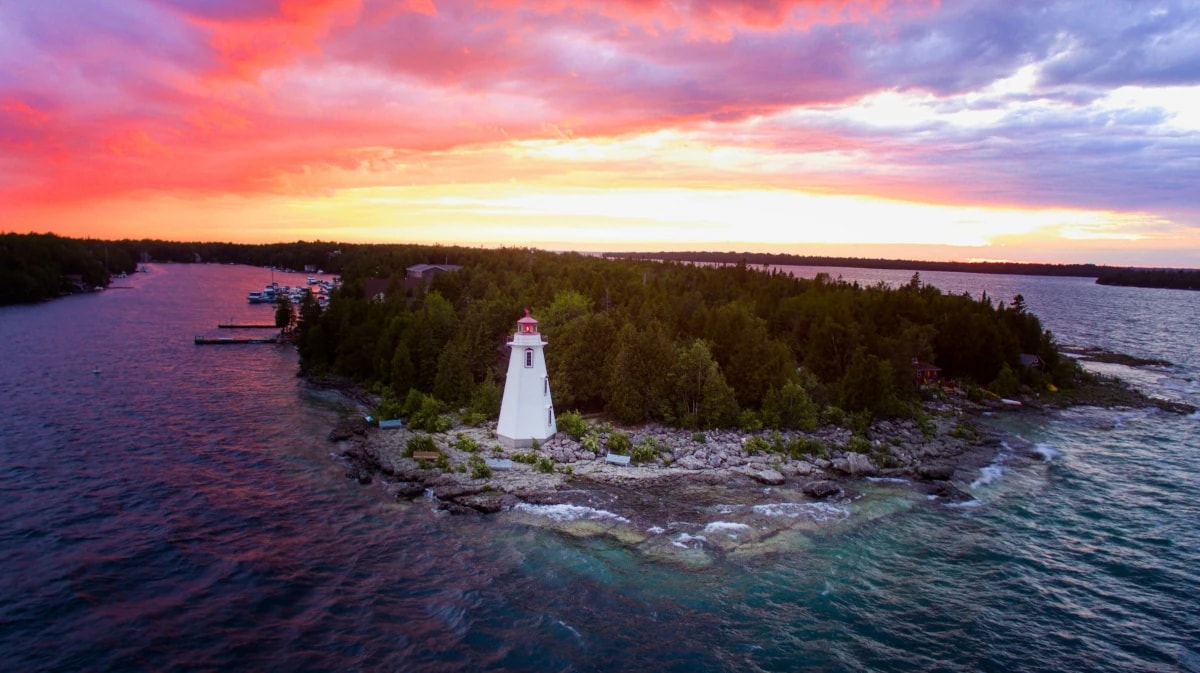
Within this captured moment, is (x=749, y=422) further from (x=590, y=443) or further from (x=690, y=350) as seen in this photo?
(x=590, y=443)

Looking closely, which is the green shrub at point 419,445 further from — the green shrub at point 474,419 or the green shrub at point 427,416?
the green shrub at point 474,419

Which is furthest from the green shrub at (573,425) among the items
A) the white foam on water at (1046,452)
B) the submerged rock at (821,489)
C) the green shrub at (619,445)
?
the white foam on water at (1046,452)

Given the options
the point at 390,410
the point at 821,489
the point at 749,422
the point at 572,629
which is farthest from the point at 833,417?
the point at 390,410

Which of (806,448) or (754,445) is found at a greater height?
(754,445)

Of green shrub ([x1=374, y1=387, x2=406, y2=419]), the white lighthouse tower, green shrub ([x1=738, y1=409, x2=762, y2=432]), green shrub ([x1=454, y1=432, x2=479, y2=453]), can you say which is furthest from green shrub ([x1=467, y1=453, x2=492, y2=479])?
green shrub ([x1=738, y1=409, x2=762, y2=432])

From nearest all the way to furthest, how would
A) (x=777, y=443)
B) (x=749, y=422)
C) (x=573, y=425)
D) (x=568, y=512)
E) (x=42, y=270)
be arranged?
(x=568, y=512) → (x=777, y=443) → (x=573, y=425) → (x=749, y=422) → (x=42, y=270)

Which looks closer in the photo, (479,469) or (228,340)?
(479,469)

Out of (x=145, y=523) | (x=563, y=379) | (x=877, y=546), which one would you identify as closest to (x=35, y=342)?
(x=145, y=523)
